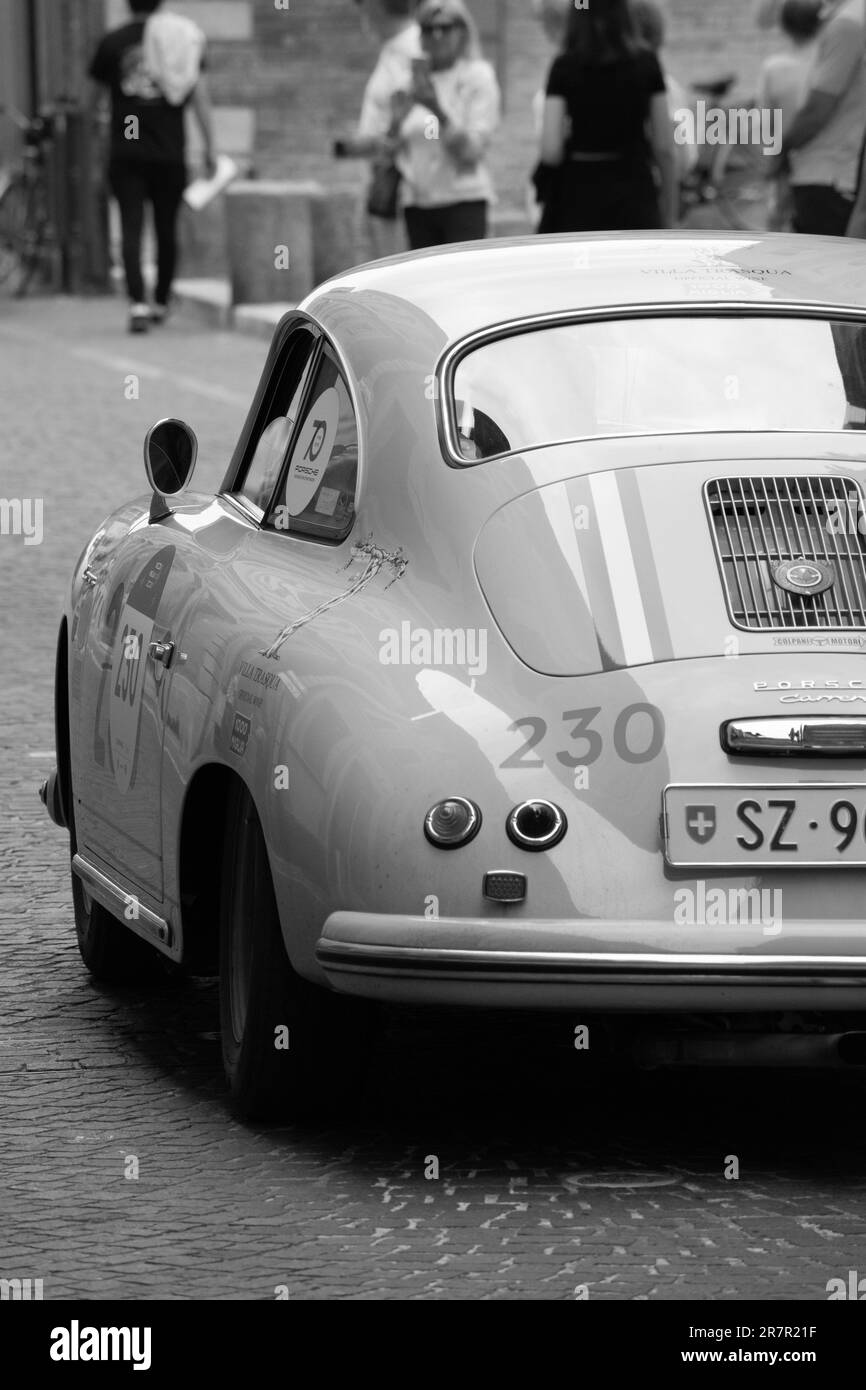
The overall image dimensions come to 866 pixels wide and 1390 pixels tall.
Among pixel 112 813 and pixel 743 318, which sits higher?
pixel 743 318

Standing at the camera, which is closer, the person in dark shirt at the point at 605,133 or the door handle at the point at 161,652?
the door handle at the point at 161,652

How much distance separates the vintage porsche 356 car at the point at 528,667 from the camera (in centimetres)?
470

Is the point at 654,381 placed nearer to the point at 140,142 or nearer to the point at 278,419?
the point at 278,419

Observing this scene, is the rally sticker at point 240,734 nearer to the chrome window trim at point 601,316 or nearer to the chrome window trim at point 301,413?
the chrome window trim at point 301,413

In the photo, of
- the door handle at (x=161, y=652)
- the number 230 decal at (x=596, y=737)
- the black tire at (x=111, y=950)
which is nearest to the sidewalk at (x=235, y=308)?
the black tire at (x=111, y=950)

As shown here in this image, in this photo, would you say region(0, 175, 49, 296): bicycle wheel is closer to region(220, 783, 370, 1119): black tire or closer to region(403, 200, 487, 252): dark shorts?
region(403, 200, 487, 252): dark shorts

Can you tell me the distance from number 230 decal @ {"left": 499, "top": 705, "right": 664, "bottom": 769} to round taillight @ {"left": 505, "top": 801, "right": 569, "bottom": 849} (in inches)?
2.7

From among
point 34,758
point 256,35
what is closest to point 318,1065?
point 34,758

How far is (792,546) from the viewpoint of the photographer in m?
5.00

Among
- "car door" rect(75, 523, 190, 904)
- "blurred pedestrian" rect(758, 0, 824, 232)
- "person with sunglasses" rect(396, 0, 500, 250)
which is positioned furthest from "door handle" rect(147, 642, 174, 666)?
"person with sunglasses" rect(396, 0, 500, 250)

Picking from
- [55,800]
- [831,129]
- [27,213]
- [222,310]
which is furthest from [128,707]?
Result: [27,213]

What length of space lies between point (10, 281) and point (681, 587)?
23924 mm

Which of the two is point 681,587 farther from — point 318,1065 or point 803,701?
point 318,1065

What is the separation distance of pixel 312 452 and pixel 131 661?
547 millimetres
